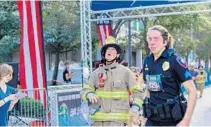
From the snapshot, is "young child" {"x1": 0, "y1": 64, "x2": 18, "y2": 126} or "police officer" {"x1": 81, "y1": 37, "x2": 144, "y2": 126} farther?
"young child" {"x1": 0, "y1": 64, "x2": 18, "y2": 126}

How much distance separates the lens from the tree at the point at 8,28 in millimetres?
27266

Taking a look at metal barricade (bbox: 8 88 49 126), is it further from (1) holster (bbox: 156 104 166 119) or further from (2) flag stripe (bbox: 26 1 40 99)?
(1) holster (bbox: 156 104 166 119)

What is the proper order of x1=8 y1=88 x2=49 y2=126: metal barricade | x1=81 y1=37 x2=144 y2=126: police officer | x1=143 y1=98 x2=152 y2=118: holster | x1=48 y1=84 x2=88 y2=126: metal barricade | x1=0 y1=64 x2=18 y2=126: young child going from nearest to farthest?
1. x1=143 y1=98 x2=152 y2=118: holster
2. x1=81 y1=37 x2=144 y2=126: police officer
3. x1=0 y1=64 x2=18 y2=126: young child
4. x1=8 y1=88 x2=49 y2=126: metal barricade
5. x1=48 y1=84 x2=88 y2=126: metal barricade

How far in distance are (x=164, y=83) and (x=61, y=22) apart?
24.5 m

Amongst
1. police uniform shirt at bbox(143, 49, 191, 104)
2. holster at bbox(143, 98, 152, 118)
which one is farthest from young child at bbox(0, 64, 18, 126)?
police uniform shirt at bbox(143, 49, 191, 104)

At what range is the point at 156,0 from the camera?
517 inches

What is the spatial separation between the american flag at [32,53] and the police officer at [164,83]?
4502 mm

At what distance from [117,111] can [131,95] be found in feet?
0.84

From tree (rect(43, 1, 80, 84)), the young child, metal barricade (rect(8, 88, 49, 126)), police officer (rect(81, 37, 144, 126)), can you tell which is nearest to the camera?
police officer (rect(81, 37, 144, 126))

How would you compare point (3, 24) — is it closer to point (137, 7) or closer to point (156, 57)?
point (137, 7)

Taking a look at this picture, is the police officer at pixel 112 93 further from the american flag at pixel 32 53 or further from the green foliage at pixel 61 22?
the green foliage at pixel 61 22

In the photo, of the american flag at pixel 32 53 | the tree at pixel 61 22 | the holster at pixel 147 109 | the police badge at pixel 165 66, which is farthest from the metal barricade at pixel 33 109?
the tree at pixel 61 22

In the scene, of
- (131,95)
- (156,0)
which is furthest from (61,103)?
(156,0)

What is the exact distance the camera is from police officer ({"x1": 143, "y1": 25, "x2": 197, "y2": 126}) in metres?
3.92
